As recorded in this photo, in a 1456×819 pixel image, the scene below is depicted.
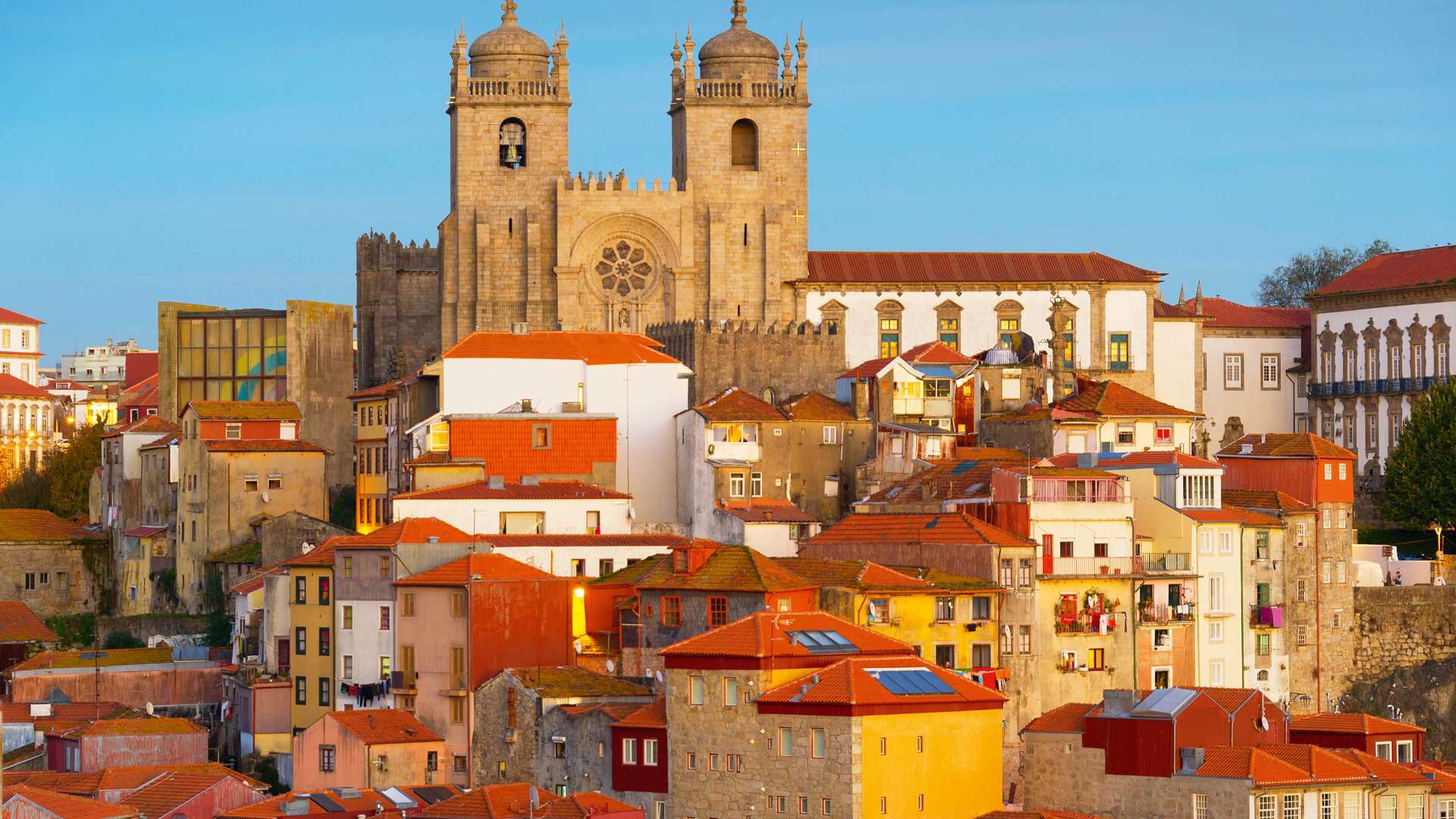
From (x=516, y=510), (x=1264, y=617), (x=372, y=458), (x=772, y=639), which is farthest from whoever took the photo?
(x=372, y=458)

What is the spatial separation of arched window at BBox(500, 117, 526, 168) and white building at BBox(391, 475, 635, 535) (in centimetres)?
2468

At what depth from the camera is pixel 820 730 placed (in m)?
71.1

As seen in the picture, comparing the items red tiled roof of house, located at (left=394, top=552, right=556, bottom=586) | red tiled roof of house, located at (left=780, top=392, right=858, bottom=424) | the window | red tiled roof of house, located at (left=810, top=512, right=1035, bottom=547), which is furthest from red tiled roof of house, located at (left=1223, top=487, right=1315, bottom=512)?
the window

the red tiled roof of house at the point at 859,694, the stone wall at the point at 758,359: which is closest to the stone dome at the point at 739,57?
the stone wall at the point at 758,359

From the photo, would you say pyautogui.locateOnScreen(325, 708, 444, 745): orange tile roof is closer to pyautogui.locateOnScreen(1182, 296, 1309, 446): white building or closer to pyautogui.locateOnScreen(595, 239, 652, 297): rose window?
pyautogui.locateOnScreen(595, 239, 652, 297): rose window

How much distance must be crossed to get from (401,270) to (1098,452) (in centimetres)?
3495

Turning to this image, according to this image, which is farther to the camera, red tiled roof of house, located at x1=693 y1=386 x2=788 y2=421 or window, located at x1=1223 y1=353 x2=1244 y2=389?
window, located at x1=1223 y1=353 x2=1244 y2=389

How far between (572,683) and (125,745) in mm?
14371

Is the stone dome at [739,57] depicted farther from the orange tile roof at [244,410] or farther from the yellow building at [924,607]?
the yellow building at [924,607]

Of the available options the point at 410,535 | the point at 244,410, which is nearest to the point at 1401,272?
the point at 244,410

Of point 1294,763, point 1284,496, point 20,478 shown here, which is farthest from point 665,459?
point 20,478

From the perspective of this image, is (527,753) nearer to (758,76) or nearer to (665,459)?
(665,459)

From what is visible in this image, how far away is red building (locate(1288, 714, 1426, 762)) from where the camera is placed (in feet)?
262

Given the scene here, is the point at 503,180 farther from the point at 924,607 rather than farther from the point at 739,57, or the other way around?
the point at 924,607
